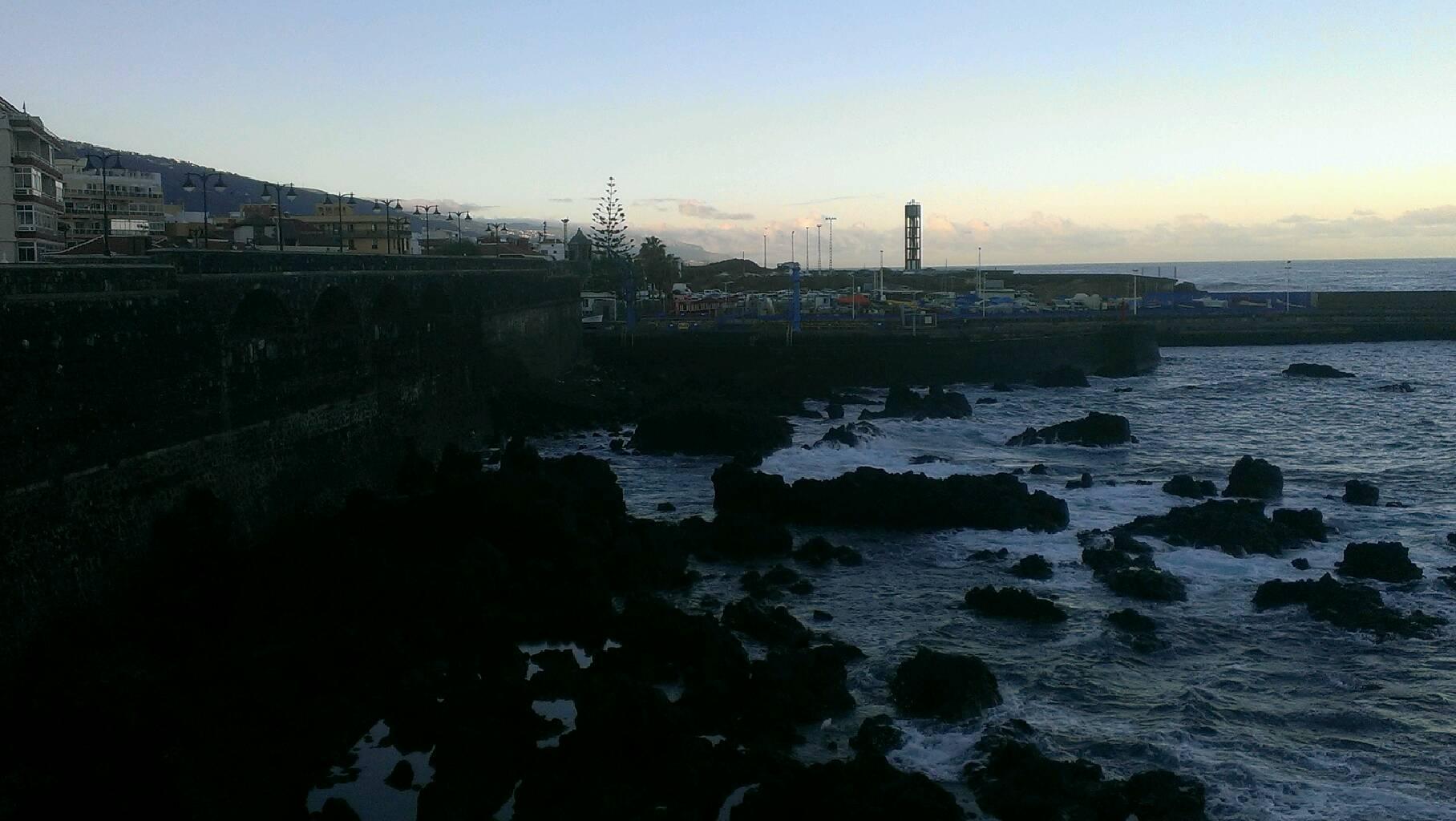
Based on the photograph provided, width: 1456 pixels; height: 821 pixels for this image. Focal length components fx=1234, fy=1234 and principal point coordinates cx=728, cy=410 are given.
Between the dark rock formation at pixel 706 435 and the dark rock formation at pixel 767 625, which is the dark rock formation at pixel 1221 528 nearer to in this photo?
the dark rock formation at pixel 767 625

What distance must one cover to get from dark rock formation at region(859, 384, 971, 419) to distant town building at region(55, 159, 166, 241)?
799 inches

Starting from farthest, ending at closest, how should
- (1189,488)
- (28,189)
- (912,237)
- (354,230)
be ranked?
(912,237)
(354,230)
(28,189)
(1189,488)

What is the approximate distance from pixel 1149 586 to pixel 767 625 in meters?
5.44

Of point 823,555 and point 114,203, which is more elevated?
point 114,203

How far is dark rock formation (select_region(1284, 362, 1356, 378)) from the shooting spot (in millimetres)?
44844

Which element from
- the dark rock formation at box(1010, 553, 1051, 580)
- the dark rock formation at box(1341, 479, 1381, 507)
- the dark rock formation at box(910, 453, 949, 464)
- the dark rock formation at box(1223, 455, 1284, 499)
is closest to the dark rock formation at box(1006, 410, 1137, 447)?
the dark rock formation at box(910, 453, 949, 464)

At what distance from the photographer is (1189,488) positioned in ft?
76.0

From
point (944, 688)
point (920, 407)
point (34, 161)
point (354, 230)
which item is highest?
point (354, 230)

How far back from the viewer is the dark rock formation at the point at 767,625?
1455 centimetres

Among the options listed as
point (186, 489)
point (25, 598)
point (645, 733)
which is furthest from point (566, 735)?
point (186, 489)

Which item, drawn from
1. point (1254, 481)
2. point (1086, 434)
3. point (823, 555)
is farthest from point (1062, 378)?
point (823, 555)

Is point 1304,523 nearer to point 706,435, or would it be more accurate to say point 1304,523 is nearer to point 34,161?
point 706,435

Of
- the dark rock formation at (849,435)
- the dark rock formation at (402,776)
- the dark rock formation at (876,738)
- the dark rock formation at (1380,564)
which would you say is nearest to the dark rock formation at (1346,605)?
the dark rock formation at (1380,564)

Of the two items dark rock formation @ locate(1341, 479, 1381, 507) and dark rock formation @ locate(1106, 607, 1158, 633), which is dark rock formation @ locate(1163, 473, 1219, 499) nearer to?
dark rock formation @ locate(1341, 479, 1381, 507)
